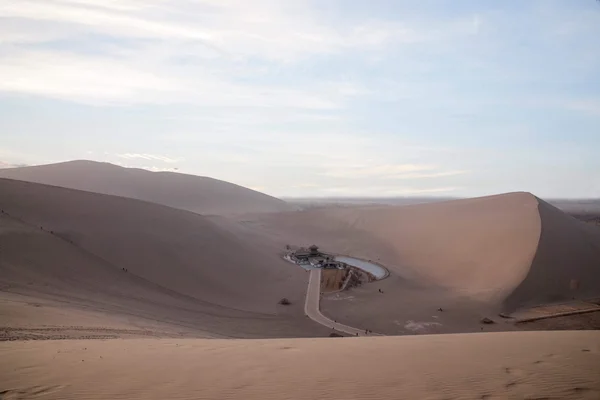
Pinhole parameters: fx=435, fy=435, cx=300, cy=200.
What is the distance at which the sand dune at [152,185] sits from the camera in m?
84.1

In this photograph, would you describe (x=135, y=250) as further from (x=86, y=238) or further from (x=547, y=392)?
(x=547, y=392)

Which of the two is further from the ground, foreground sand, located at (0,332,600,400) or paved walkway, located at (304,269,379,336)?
foreground sand, located at (0,332,600,400)

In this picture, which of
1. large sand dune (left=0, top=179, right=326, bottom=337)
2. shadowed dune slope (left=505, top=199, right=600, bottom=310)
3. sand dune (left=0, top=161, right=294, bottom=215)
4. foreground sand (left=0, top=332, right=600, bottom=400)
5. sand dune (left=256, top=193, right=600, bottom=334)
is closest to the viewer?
foreground sand (left=0, top=332, right=600, bottom=400)

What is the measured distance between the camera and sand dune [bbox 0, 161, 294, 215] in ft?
276

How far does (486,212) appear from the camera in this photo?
44969mm

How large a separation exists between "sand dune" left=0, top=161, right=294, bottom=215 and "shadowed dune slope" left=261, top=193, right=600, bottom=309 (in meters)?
36.2

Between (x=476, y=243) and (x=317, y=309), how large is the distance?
19.7 m

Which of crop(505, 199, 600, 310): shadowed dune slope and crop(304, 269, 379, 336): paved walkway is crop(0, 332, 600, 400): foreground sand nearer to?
crop(304, 269, 379, 336): paved walkway

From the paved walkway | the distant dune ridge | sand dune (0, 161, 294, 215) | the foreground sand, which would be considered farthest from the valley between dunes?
sand dune (0, 161, 294, 215)

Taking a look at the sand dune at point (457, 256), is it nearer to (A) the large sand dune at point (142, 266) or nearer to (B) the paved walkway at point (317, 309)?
(B) the paved walkway at point (317, 309)

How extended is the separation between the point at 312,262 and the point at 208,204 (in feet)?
187

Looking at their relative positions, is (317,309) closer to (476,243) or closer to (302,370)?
(302,370)

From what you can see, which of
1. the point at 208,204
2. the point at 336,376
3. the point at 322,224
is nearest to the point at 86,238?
the point at 336,376

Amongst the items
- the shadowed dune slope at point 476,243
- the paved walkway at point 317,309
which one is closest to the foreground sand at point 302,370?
the paved walkway at point 317,309
